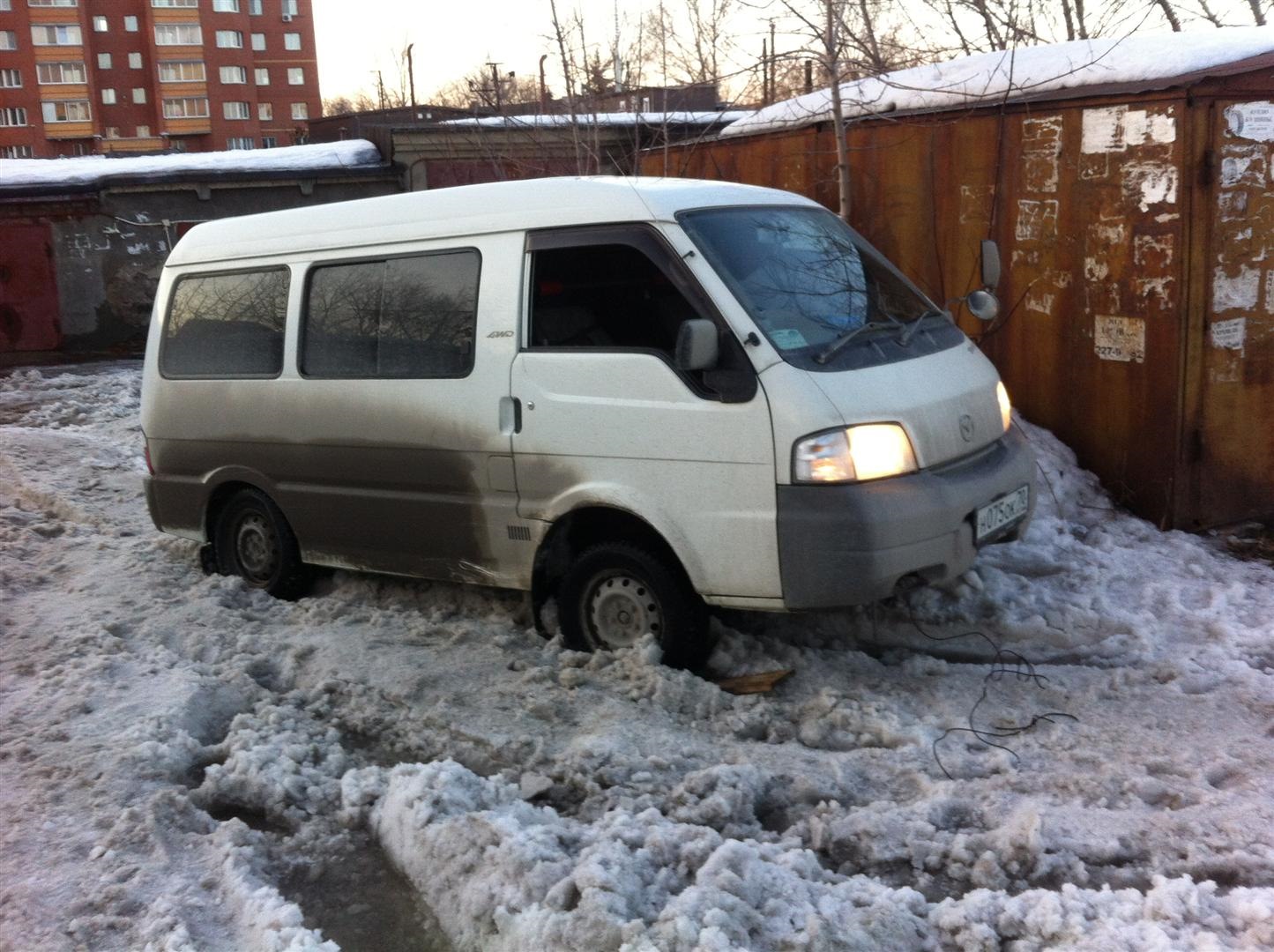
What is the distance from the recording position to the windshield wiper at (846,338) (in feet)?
15.3

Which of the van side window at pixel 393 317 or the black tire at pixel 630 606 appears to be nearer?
the black tire at pixel 630 606

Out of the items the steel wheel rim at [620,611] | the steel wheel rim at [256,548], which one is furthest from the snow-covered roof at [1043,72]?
the steel wheel rim at [256,548]

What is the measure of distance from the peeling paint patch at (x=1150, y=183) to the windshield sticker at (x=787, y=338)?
2727 mm

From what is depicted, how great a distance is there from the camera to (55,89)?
69.9m

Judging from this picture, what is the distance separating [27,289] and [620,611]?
52.5ft

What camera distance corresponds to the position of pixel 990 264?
5.83 m

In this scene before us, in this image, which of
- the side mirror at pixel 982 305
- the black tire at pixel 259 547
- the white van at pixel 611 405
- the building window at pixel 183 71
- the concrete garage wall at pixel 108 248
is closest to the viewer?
the white van at pixel 611 405

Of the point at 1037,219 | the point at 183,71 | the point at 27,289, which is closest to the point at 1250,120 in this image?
the point at 1037,219

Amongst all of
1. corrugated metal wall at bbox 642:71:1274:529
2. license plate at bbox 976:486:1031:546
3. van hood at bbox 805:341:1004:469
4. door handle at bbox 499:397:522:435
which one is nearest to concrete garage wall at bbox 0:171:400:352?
corrugated metal wall at bbox 642:71:1274:529

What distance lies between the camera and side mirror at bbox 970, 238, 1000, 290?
5.79 meters

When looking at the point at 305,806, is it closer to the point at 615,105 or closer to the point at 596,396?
the point at 596,396

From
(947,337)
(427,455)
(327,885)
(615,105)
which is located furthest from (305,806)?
(615,105)

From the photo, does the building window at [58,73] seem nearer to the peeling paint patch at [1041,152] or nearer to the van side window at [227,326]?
the van side window at [227,326]

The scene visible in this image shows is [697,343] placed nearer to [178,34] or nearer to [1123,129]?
[1123,129]
